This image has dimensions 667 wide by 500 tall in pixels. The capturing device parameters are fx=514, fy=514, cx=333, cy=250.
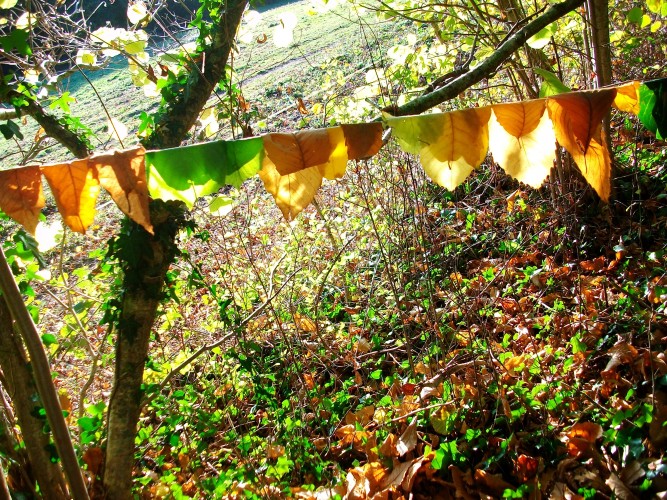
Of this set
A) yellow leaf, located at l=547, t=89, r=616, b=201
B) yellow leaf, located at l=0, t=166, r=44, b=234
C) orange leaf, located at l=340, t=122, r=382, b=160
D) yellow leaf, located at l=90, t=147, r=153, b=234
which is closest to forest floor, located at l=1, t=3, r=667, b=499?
yellow leaf, located at l=0, t=166, r=44, b=234

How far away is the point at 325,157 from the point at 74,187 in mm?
675

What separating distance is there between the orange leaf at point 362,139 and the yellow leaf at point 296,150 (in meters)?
0.07

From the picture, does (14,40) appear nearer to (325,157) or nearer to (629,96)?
(325,157)

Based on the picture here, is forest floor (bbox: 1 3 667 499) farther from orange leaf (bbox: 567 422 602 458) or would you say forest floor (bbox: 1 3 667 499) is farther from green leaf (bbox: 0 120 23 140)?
green leaf (bbox: 0 120 23 140)

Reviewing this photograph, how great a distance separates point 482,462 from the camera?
243cm

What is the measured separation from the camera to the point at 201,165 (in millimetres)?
1380

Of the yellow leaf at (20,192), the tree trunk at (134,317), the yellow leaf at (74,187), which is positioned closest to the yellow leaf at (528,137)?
the yellow leaf at (74,187)

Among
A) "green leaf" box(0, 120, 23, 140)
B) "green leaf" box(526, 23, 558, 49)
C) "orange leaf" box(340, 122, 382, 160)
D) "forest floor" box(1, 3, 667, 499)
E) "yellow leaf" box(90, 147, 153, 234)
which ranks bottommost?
"forest floor" box(1, 3, 667, 499)

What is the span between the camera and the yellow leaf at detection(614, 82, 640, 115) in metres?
1.43

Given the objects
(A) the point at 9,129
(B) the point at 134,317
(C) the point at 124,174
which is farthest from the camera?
(B) the point at 134,317

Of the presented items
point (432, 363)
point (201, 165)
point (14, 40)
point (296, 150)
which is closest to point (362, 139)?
point (296, 150)

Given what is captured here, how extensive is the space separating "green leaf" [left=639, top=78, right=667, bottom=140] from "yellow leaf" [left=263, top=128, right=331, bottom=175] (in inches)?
35.2

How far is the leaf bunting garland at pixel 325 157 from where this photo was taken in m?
1.36

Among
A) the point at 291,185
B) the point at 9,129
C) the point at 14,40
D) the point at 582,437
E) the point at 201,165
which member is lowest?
the point at 582,437
